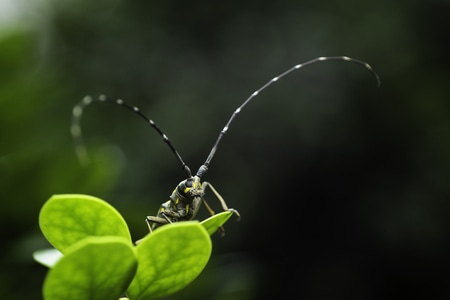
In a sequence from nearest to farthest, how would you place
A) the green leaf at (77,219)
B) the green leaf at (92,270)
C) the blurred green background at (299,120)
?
1. the green leaf at (92,270)
2. the green leaf at (77,219)
3. the blurred green background at (299,120)

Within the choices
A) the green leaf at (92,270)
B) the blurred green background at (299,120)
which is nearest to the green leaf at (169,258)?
the green leaf at (92,270)

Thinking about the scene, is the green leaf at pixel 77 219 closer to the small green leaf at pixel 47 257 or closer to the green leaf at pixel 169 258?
the green leaf at pixel 169 258

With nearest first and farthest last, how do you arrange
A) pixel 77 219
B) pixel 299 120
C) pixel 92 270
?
1. pixel 92 270
2. pixel 77 219
3. pixel 299 120

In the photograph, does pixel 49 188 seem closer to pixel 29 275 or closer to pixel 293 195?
pixel 29 275

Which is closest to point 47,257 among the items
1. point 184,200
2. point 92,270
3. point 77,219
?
point 77,219

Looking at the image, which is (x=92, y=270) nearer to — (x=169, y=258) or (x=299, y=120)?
(x=169, y=258)

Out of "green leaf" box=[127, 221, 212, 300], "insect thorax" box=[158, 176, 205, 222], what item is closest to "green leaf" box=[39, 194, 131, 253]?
"green leaf" box=[127, 221, 212, 300]
